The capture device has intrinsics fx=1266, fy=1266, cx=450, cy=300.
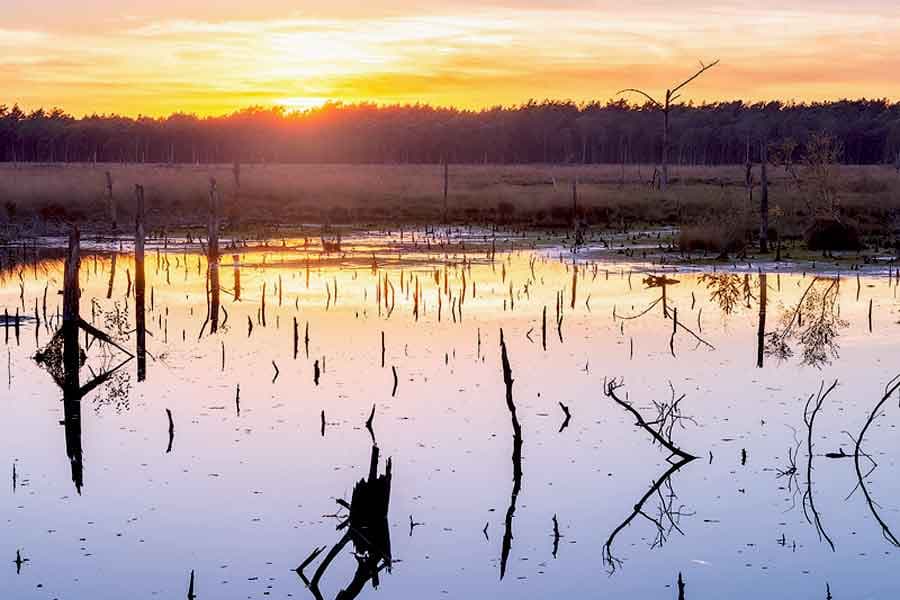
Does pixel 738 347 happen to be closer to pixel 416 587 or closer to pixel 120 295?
pixel 416 587

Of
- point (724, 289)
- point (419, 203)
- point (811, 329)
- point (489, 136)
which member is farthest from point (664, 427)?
point (489, 136)

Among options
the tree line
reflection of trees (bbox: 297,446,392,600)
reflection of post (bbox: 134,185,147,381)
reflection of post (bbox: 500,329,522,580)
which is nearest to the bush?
reflection of post (bbox: 134,185,147,381)

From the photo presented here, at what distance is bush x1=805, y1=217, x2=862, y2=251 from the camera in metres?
38.9

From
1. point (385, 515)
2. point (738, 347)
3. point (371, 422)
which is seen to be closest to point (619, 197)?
point (738, 347)

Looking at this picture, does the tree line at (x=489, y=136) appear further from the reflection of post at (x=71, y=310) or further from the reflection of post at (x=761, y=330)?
the reflection of post at (x=71, y=310)

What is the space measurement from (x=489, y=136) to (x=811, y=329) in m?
141

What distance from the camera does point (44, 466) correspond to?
13367 mm

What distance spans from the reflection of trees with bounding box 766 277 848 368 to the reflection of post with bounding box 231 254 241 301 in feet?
38.3

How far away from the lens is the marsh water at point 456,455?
33.7 ft

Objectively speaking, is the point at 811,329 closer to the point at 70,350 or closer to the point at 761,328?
the point at 761,328

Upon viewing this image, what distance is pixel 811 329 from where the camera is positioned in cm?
2267

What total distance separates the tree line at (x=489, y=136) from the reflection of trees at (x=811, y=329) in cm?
10225

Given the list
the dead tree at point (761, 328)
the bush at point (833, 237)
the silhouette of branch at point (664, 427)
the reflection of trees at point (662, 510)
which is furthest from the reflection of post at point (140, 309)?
the bush at point (833, 237)

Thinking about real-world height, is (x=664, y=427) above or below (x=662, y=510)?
above
